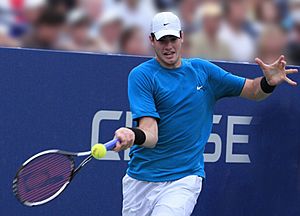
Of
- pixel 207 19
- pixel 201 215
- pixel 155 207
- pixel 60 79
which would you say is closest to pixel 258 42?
pixel 207 19

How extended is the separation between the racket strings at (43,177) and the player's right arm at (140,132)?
0.43 meters

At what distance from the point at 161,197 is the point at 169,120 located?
47 cm

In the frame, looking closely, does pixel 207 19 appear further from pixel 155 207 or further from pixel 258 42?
pixel 155 207

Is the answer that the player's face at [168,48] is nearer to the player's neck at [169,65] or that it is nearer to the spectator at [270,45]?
the player's neck at [169,65]

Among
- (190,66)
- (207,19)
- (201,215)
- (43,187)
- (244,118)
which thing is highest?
(207,19)

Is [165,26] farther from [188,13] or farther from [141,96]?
[188,13]

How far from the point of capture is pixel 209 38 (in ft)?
22.0

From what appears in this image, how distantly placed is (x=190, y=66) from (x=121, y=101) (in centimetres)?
93

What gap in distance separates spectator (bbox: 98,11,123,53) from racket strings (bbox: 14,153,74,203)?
2.12 m

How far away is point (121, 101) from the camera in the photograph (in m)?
5.14

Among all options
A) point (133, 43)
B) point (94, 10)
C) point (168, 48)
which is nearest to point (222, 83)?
point (168, 48)

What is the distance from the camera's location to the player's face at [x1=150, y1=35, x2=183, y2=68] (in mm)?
4156

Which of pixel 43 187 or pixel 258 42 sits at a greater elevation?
pixel 258 42

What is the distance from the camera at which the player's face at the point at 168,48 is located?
13.6 feet
